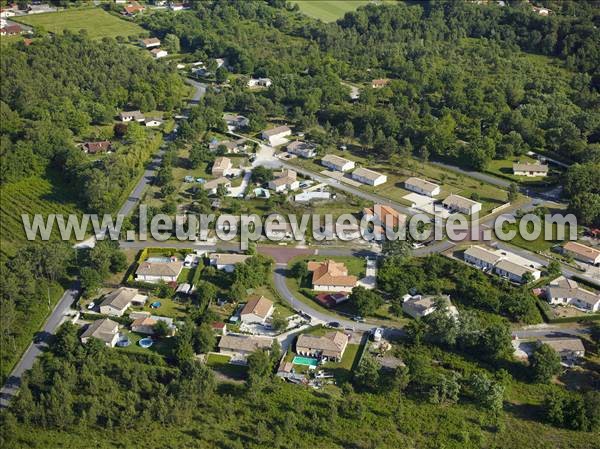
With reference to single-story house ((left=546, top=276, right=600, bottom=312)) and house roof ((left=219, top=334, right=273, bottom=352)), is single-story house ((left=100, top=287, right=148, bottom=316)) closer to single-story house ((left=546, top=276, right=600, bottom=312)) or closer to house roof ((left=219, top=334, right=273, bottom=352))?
house roof ((left=219, top=334, right=273, bottom=352))

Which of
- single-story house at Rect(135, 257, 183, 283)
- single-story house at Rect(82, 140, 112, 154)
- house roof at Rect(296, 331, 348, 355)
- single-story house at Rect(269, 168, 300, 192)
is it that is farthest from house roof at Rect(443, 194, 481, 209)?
single-story house at Rect(82, 140, 112, 154)

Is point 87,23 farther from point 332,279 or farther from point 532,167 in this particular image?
point 332,279

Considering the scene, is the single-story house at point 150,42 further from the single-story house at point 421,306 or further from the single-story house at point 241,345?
the single-story house at point 421,306

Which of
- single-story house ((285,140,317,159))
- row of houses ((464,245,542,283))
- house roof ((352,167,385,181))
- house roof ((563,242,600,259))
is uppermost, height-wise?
house roof ((563,242,600,259))

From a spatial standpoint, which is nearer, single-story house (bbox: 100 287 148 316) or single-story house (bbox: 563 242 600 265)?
single-story house (bbox: 100 287 148 316)

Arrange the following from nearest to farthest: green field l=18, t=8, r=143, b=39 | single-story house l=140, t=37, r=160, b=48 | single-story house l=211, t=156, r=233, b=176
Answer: single-story house l=211, t=156, r=233, b=176 → single-story house l=140, t=37, r=160, b=48 → green field l=18, t=8, r=143, b=39

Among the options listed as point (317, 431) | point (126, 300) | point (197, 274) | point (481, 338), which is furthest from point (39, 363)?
point (481, 338)
